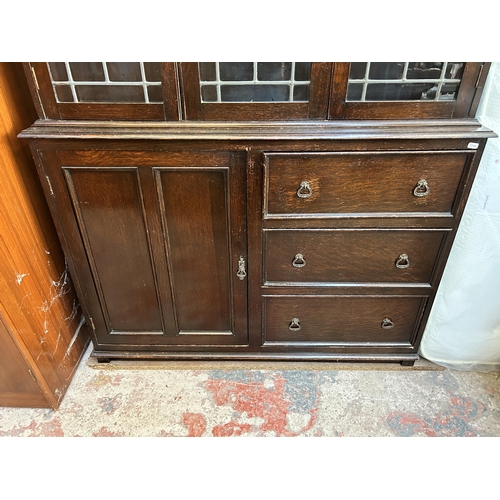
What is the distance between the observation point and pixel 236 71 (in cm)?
109

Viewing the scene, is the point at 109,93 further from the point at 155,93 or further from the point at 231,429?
the point at 231,429

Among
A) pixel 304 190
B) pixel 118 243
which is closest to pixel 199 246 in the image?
pixel 118 243

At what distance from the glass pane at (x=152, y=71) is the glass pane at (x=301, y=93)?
1.27ft

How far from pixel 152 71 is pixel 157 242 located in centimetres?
55

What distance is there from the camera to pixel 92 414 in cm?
152

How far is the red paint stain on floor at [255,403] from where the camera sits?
4.81 feet

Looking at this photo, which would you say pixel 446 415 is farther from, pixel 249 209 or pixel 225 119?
pixel 225 119

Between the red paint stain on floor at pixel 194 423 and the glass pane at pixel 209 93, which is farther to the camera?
the red paint stain on floor at pixel 194 423

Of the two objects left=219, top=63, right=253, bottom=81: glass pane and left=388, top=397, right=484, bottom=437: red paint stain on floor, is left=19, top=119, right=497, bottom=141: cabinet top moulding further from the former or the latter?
left=388, top=397, right=484, bottom=437: red paint stain on floor

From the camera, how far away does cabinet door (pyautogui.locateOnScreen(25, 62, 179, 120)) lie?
1.09m

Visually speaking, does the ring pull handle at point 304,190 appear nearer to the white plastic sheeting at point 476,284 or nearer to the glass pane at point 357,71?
the glass pane at point 357,71

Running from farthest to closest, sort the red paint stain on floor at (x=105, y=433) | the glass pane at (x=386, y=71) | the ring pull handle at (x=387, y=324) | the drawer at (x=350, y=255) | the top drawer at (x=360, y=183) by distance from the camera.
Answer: the ring pull handle at (x=387, y=324), the red paint stain on floor at (x=105, y=433), the drawer at (x=350, y=255), the top drawer at (x=360, y=183), the glass pane at (x=386, y=71)

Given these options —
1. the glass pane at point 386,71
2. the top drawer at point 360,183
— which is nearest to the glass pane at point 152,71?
the top drawer at point 360,183

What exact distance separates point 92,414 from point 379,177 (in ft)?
4.51
